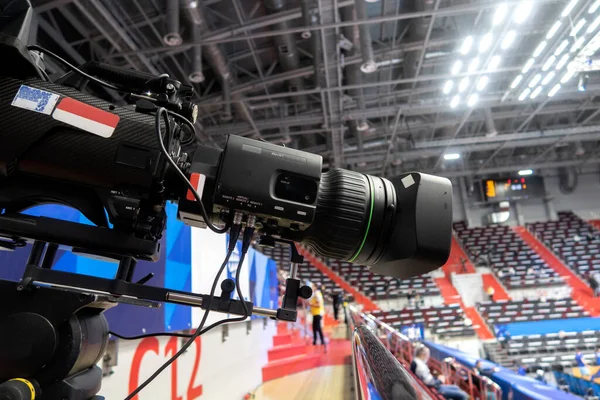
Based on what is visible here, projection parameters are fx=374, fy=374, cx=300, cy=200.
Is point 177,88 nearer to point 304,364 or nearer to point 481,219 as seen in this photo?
point 304,364

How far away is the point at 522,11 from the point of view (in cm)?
493

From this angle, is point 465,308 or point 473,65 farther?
point 465,308

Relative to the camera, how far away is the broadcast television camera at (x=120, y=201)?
0.65 m

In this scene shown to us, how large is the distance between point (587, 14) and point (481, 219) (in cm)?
1384

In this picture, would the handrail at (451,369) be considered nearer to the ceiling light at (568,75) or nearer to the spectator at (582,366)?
the spectator at (582,366)

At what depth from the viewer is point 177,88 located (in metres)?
0.82

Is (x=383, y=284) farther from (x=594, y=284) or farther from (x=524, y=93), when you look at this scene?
(x=524, y=93)

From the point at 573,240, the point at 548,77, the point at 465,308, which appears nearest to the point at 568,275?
the point at 573,240

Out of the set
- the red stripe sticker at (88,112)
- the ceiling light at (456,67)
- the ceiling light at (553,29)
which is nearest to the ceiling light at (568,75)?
the ceiling light at (553,29)

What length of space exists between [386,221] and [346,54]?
6.56 meters

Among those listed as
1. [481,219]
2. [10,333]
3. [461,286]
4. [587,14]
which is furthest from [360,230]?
[481,219]

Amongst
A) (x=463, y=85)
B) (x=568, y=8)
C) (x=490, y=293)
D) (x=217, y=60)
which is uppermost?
(x=463, y=85)

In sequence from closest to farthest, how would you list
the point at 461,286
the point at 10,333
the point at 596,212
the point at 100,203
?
the point at 10,333 → the point at 100,203 → the point at 461,286 → the point at 596,212

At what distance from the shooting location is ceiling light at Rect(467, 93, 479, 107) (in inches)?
288
